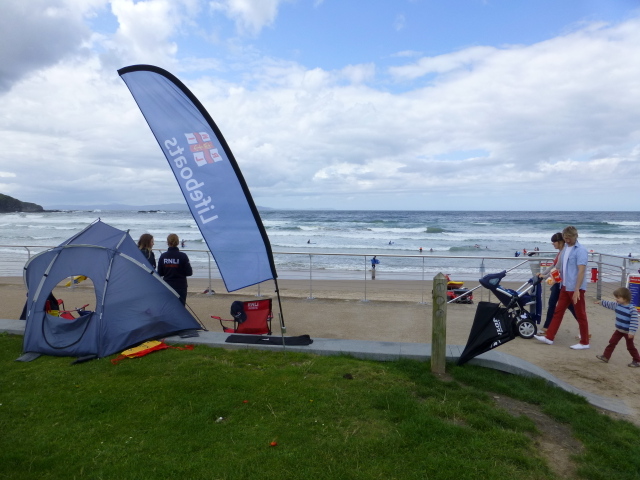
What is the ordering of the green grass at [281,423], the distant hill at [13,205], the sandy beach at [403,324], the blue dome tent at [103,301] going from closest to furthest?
the green grass at [281,423], the sandy beach at [403,324], the blue dome tent at [103,301], the distant hill at [13,205]

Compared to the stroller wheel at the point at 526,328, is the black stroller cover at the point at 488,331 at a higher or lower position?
higher

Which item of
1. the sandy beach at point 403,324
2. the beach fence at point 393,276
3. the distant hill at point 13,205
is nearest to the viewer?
the sandy beach at point 403,324

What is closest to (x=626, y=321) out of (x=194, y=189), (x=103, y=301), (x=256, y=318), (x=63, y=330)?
(x=256, y=318)

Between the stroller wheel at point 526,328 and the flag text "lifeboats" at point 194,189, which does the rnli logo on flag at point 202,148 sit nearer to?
the flag text "lifeboats" at point 194,189

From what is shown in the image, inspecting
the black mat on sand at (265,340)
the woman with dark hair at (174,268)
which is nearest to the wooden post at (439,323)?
the black mat on sand at (265,340)

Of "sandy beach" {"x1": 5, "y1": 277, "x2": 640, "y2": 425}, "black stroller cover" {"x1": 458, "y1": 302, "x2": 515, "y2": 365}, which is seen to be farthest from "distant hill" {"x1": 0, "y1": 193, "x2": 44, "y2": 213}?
"black stroller cover" {"x1": 458, "y1": 302, "x2": 515, "y2": 365}

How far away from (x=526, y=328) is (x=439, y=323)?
8.64 feet

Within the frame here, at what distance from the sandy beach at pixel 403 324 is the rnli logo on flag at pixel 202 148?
3.14 metres

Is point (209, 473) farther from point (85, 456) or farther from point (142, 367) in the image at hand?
point (142, 367)

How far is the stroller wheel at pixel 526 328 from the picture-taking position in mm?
6828

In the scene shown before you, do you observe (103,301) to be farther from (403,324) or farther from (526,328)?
(526,328)

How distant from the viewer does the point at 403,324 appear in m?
7.73

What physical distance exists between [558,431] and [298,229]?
147 feet

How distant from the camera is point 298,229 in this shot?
4834 centimetres
